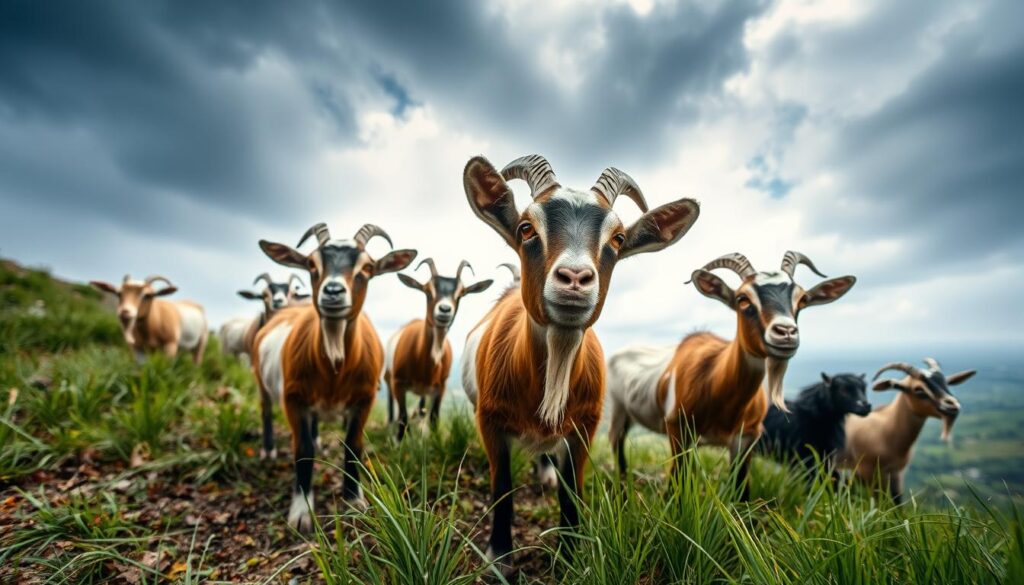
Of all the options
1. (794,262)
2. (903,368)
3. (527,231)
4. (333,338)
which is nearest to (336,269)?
(333,338)

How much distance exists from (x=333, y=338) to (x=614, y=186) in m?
2.85

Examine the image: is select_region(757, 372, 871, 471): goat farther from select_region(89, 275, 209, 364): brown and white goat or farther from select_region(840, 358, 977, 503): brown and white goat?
select_region(89, 275, 209, 364): brown and white goat

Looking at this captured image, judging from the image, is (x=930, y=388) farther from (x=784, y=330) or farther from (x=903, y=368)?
(x=784, y=330)

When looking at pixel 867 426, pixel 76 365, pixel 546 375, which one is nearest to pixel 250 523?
pixel 546 375

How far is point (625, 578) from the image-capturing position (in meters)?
2.18

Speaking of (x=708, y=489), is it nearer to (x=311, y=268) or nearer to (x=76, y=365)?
(x=311, y=268)

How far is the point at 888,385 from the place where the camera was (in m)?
6.36

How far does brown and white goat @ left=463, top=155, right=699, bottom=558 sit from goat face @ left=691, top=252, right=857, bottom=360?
145 centimetres

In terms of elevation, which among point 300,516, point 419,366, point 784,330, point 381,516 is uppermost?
point 784,330

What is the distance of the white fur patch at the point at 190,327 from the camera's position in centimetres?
1060

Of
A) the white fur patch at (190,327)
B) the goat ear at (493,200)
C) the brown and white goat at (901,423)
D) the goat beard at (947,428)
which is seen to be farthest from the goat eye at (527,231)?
the white fur patch at (190,327)

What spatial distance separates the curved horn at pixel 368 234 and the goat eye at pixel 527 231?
2203 millimetres

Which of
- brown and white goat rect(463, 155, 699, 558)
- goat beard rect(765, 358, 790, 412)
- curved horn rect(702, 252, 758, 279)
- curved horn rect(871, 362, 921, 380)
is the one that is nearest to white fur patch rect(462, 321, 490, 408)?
brown and white goat rect(463, 155, 699, 558)

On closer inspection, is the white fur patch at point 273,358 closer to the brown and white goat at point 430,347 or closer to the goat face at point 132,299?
the brown and white goat at point 430,347
